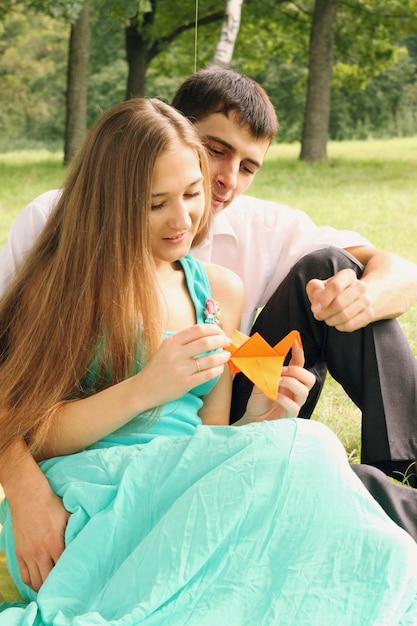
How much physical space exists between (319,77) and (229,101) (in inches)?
513

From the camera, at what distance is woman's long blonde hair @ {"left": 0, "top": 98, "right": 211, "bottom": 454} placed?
7.70ft

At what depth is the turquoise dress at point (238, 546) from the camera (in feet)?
6.33

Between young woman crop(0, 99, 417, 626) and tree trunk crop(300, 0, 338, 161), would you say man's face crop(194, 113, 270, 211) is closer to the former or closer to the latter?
young woman crop(0, 99, 417, 626)

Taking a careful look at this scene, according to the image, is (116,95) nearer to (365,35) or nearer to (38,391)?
(365,35)

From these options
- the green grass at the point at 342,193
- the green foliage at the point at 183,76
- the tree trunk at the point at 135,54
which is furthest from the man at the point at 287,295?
the green foliage at the point at 183,76

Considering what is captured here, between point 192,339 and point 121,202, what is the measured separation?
0.46m

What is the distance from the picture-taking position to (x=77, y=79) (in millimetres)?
14211

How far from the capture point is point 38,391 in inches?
91.7

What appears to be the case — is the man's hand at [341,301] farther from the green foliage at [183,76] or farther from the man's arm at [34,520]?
the green foliage at [183,76]

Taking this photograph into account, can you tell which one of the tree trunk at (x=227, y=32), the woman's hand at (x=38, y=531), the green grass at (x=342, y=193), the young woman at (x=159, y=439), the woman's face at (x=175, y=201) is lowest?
the green grass at (x=342, y=193)

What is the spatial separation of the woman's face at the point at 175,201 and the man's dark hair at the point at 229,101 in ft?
1.92

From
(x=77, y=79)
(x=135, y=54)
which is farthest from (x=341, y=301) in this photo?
(x=135, y=54)

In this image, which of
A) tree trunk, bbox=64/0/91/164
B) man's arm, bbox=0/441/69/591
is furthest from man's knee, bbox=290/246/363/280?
tree trunk, bbox=64/0/91/164

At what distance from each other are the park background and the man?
141 mm
